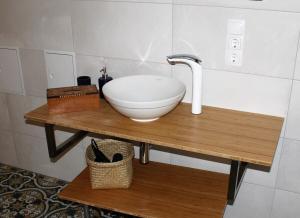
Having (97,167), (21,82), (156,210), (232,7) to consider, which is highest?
(232,7)

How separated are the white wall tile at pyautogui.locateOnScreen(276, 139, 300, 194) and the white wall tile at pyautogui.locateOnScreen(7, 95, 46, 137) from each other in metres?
1.33

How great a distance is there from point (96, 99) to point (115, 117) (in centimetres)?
14

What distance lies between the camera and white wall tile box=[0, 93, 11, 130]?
231cm

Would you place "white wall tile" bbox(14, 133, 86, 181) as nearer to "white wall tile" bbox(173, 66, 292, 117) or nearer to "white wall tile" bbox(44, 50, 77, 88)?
"white wall tile" bbox(44, 50, 77, 88)

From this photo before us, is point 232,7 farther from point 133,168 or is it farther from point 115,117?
point 133,168

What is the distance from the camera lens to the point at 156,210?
157 centimetres

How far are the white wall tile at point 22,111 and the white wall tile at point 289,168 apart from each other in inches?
52.4

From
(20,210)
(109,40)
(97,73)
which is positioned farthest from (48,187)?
(109,40)

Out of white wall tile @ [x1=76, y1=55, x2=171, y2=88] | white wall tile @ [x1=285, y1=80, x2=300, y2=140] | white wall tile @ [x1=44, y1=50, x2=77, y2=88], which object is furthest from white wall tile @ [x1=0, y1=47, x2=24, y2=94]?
white wall tile @ [x1=285, y1=80, x2=300, y2=140]

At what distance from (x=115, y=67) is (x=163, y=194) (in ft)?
2.14

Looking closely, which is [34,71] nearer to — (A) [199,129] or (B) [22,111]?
(B) [22,111]

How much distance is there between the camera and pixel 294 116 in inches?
61.6

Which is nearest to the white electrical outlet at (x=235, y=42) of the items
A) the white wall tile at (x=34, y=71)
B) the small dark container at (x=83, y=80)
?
the small dark container at (x=83, y=80)

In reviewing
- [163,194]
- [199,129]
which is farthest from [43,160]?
[199,129]
